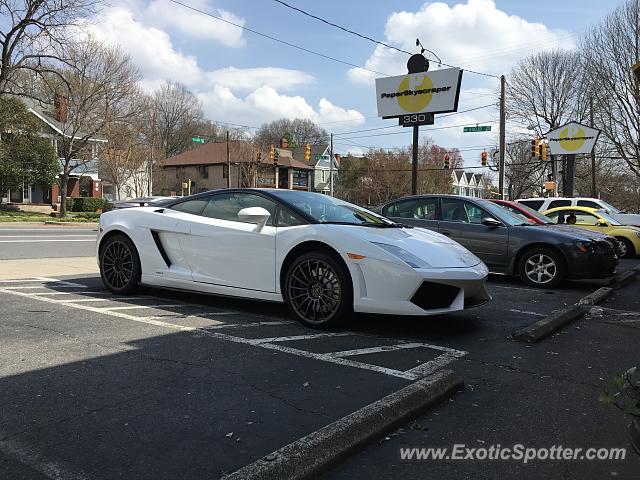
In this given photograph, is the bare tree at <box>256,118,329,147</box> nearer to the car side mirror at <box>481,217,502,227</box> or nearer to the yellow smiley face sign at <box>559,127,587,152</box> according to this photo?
the yellow smiley face sign at <box>559,127,587,152</box>

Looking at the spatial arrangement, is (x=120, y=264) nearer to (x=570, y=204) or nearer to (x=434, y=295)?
(x=434, y=295)

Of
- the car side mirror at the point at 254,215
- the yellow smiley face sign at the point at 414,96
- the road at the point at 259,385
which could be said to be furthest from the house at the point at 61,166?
the road at the point at 259,385

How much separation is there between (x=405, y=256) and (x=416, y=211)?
4559mm

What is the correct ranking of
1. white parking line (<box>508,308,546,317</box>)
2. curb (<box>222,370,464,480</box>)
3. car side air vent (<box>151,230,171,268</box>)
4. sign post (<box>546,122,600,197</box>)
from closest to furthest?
curb (<box>222,370,464,480</box>) → car side air vent (<box>151,230,171,268</box>) → white parking line (<box>508,308,546,317</box>) → sign post (<box>546,122,600,197</box>)

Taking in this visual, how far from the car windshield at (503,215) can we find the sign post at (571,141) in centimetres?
2143

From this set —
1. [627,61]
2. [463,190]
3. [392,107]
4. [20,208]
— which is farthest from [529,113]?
[463,190]

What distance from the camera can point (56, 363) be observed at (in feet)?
12.8

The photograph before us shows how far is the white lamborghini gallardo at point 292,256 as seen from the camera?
480 cm

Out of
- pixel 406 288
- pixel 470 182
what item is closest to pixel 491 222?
pixel 406 288

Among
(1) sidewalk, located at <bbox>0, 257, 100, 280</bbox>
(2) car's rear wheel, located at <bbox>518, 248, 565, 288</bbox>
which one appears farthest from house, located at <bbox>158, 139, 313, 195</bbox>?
(2) car's rear wheel, located at <bbox>518, 248, 565, 288</bbox>

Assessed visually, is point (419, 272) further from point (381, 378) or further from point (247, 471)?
point (247, 471)

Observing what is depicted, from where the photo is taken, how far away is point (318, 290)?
Answer: 16.6 ft

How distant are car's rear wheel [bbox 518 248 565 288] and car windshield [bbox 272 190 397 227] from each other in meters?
3.49

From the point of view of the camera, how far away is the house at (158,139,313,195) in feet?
184
